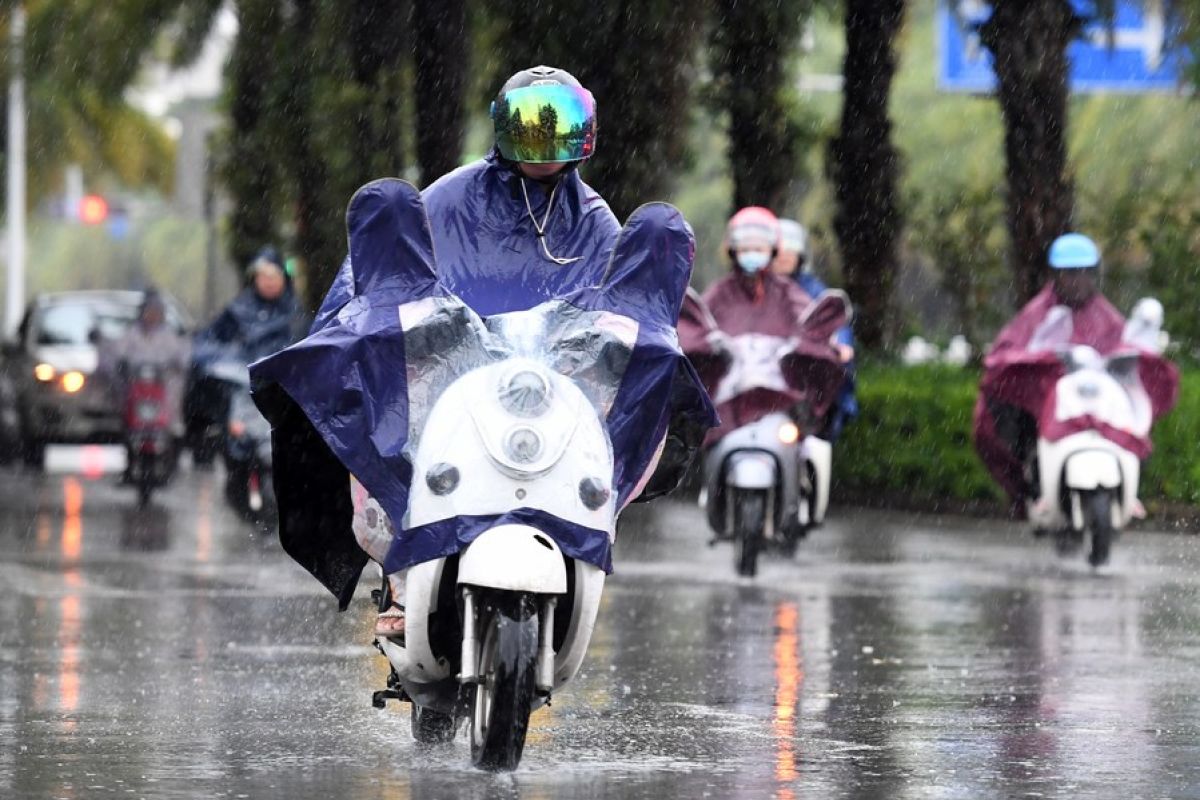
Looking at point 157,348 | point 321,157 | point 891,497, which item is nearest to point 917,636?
point 891,497

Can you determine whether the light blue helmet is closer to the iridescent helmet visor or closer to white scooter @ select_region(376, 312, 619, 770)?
the iridescent helmet visor

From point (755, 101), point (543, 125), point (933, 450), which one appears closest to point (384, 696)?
point (543, 125)

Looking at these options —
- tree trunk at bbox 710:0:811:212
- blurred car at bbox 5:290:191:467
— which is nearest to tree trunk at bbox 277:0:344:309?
blurred car at bbox 5:290:191:467

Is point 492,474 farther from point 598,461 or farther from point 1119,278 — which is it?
point 1119,278

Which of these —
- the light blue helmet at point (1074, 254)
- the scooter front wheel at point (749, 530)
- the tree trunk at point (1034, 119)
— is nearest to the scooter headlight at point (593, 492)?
the scooter front wheel at point (749, 530)

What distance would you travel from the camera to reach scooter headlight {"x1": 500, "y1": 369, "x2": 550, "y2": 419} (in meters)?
7.79

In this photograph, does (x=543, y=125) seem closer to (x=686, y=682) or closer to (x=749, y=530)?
(x=686, y=682)

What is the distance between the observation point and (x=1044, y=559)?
16.3 meters

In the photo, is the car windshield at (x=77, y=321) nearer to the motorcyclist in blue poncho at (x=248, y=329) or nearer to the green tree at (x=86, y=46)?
the green tree at (x=86, y=46)

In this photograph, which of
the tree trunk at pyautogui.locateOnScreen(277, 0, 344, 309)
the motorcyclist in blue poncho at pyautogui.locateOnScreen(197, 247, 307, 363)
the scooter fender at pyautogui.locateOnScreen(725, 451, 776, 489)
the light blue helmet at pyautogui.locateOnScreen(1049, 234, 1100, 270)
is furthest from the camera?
the tree trunk at pyautogui.locateOnScreen(277, 0, 344, 309)

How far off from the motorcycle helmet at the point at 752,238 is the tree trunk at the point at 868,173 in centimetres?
800

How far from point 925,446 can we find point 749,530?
19.4 ft

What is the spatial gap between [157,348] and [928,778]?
645 inches

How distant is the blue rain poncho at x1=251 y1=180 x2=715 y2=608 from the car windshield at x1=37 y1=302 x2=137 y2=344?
66.4 ft
